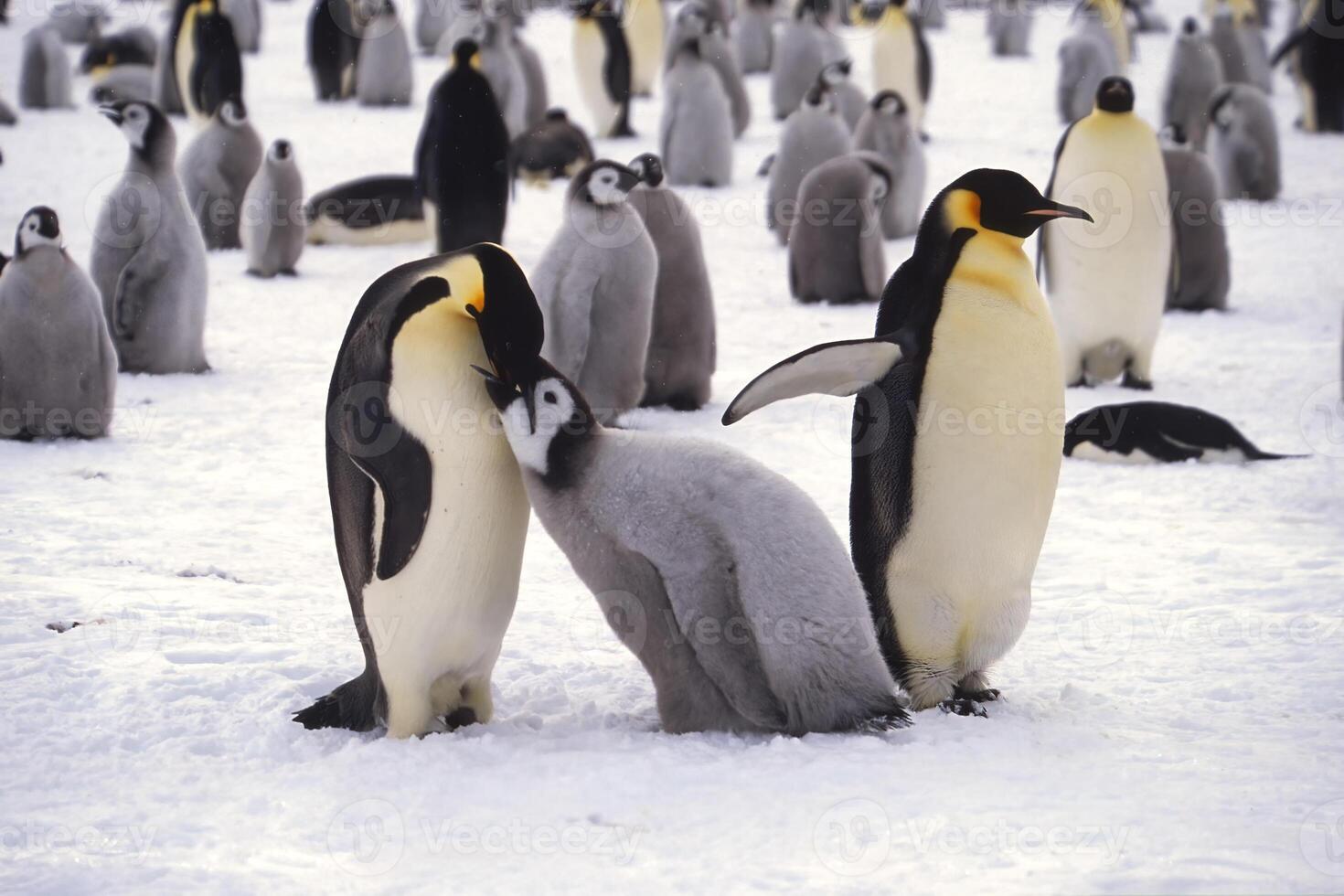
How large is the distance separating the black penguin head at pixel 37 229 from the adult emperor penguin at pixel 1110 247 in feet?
11.8

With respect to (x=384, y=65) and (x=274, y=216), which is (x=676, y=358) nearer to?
(x=274, y=216)

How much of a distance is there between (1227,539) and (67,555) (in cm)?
311

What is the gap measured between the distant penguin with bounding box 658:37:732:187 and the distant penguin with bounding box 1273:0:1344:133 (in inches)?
187

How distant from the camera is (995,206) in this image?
3188mm

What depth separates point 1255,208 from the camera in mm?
10227

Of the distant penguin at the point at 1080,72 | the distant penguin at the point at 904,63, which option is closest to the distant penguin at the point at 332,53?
the distant penguin at the point at 904,63

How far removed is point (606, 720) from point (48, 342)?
2.85 m

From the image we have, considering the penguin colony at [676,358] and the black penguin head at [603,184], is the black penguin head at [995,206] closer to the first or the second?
the penguin colony at [676,358]

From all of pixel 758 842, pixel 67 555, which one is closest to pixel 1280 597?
pixel 758 842

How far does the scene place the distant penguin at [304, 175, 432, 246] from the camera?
365 inches

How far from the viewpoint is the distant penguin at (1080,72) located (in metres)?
13.1

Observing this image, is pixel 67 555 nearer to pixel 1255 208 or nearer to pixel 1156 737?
pixel 1156 737

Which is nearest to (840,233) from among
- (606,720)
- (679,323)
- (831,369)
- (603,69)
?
(679,323)

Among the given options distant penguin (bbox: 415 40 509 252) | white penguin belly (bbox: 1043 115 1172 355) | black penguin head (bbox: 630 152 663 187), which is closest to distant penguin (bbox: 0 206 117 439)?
black penguin head (bbox: 630 152 663 187)
